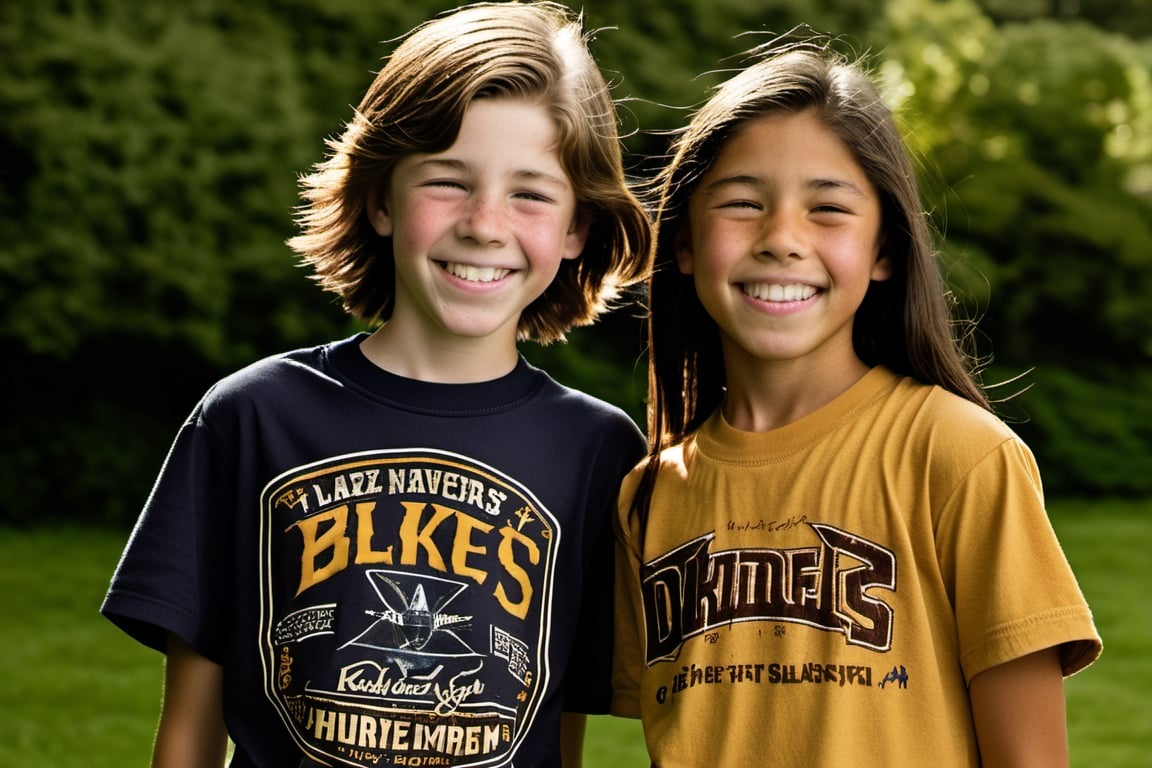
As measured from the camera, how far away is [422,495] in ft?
7.54

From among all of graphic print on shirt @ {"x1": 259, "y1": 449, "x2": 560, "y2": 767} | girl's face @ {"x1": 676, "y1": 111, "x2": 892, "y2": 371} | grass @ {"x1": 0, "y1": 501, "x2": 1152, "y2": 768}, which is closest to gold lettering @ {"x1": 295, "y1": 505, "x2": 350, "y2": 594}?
graphic print on shirt @ {"x1": 259, "y1": 449, "x2": 560, "y2": 767}

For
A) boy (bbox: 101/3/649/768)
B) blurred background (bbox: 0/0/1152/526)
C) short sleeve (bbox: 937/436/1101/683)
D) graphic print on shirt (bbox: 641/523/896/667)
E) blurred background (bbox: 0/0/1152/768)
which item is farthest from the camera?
blurred background (bbox: 0/0/1152/526)

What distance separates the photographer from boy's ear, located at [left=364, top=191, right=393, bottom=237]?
8.32 ft

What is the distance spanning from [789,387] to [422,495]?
0.65 m

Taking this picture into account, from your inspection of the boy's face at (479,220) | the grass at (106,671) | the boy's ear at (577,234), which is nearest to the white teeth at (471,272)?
the boy's face at (479,220)

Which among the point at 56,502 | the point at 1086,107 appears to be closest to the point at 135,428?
the point at 56,502

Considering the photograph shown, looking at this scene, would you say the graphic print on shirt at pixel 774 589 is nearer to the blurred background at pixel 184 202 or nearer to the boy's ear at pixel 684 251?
the boy's ear at pixel 684 251

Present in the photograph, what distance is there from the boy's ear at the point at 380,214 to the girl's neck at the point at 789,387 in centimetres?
69

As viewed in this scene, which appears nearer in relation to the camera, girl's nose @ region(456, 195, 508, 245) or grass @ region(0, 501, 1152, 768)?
girl's nose @ region(456, 195, 508, 245)

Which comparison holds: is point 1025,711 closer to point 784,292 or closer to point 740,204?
point 784,292

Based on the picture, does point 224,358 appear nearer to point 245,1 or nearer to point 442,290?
point 245,1

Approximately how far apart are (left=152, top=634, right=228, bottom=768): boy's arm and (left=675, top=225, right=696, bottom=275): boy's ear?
1073 mm

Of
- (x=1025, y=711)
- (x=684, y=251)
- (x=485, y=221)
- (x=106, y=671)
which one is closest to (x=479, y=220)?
(x=485, y=221)

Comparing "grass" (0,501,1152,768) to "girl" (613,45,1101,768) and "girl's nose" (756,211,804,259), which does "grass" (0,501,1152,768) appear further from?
"girl's nose" (756,211,804,259)
